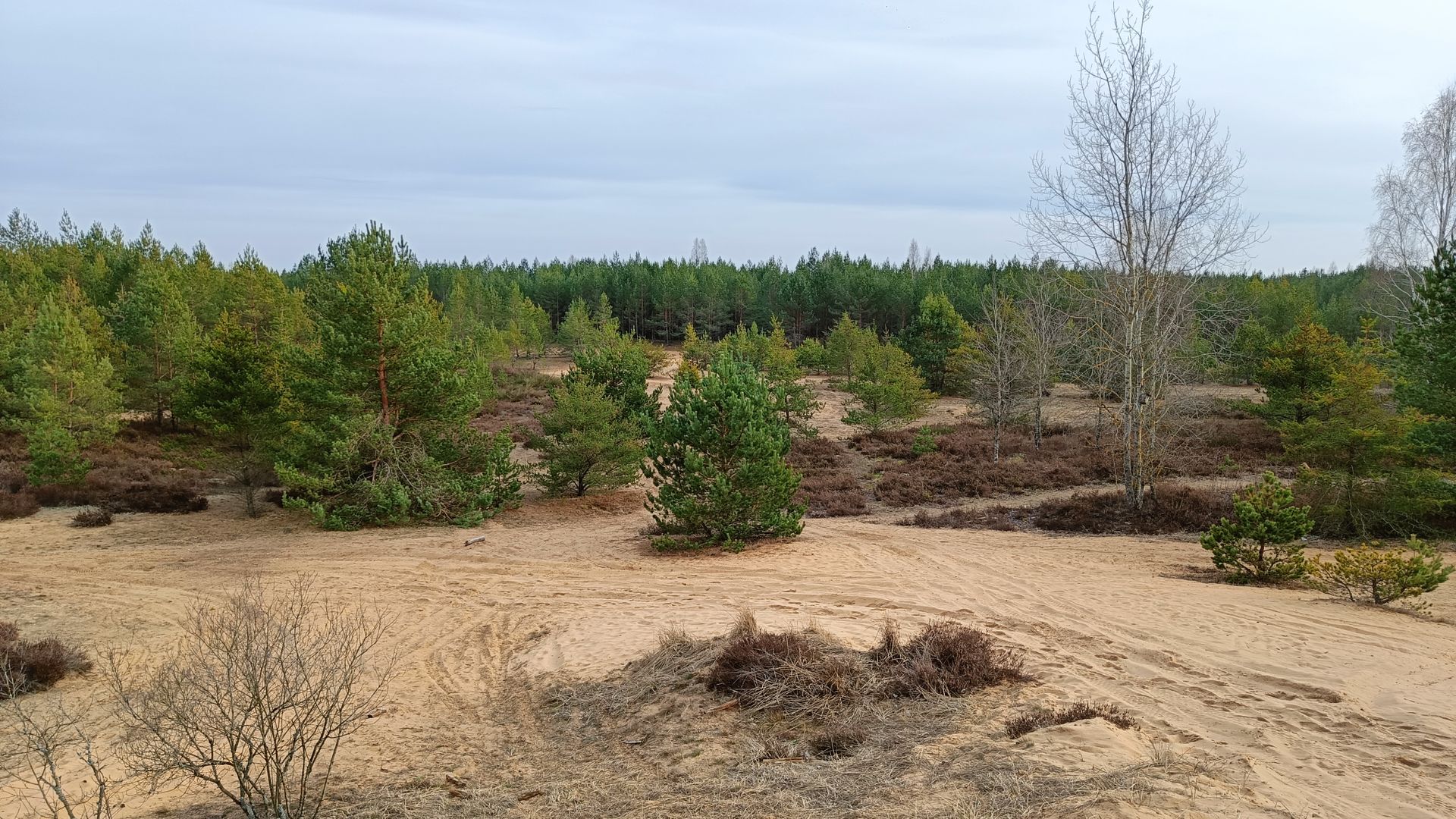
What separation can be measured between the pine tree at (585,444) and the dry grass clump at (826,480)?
4.81m

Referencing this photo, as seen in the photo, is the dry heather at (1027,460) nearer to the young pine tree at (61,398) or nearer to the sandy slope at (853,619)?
the sandy slope at (853,619)

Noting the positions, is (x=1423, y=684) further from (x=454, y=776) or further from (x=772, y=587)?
(x=454, y=776)

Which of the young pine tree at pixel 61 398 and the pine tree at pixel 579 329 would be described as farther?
the pine tree at pixel 579 329

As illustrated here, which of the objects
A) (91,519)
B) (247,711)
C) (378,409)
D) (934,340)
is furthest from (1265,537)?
(934,340)

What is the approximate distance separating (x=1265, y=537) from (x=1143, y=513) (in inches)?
281

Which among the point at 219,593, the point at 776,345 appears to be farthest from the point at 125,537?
the point at 776,345

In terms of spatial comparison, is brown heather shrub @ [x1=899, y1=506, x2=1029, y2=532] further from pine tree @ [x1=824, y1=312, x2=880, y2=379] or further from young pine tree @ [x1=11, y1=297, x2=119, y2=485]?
pine tree @ [x1=824, y1=312, x2=880, y2=379]

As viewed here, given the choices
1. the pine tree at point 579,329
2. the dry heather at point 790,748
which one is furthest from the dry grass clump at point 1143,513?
the pine tree at point 579,329

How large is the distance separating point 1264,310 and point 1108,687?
55.1m

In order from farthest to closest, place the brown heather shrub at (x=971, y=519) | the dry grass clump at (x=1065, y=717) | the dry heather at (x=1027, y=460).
A: the dry heather at (x=1027, y=460), the brown heather shrub at (x=971, y=519), the dry grass clump at (x=1065, y=717)

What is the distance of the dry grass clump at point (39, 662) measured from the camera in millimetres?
9797

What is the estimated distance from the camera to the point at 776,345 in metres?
46.6

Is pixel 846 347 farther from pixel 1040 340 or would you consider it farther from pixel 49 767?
pixel 49 767

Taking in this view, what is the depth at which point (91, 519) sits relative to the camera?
20641 millimetres
